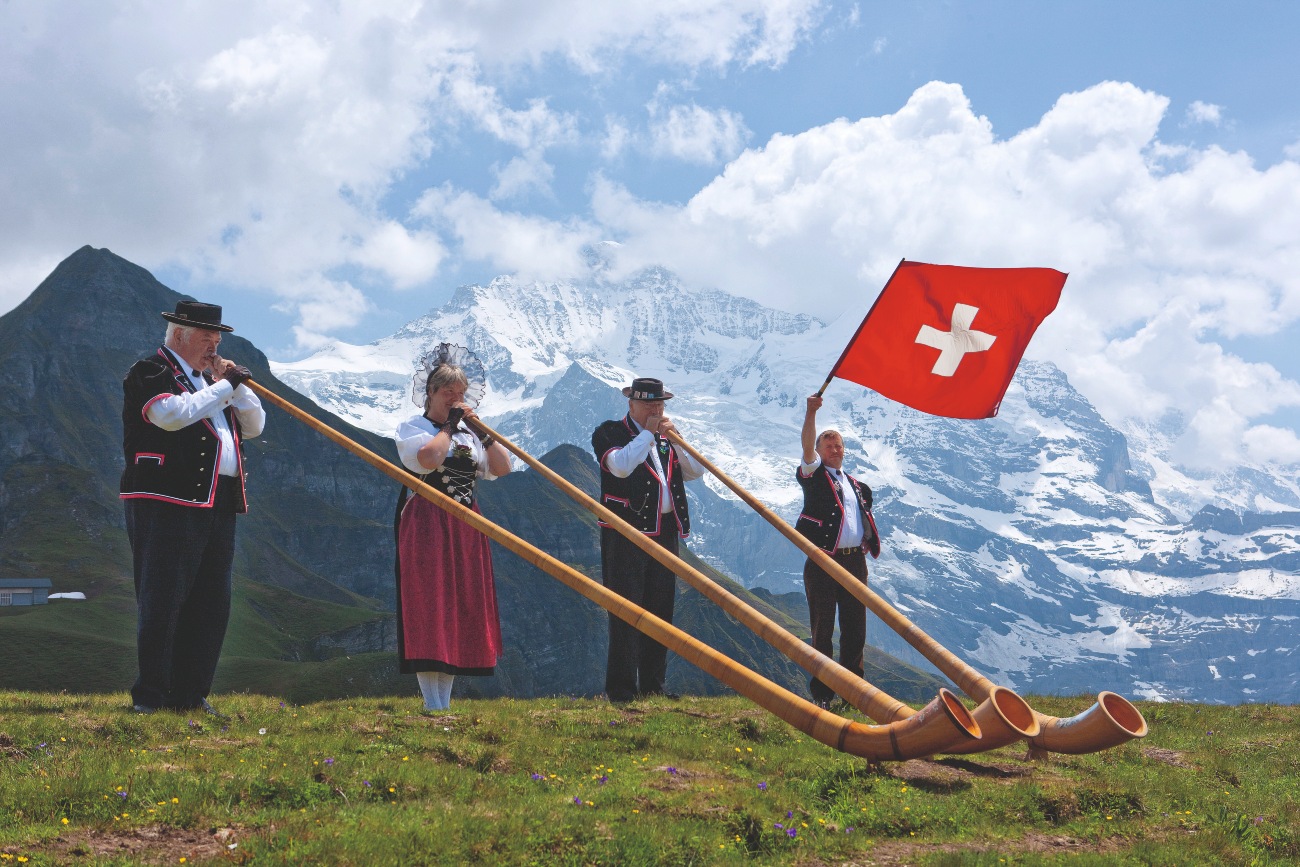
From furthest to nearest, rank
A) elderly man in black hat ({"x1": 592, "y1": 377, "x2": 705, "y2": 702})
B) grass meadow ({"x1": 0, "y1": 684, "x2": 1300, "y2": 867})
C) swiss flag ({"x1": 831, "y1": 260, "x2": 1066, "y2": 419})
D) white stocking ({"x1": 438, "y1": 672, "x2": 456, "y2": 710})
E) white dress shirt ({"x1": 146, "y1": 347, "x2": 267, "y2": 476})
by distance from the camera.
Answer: elderly man in black hat ({"x1": 592, "y1": 377, "x2": 705, "y2": 702}), swiss flag ({"x1": 831, "y1": 260, "x2": 1066, "y2": 419}), white stocking ({"x1": 438, "y1": 672, "x2": 456, "y2": 710}), white dress shirt ({"x1": 146, "y1": 347, "x2": 267, "y2": 476}), grass meadow ({"x1": 0, "y1": 684, "x2": 1300, "y2": 867})

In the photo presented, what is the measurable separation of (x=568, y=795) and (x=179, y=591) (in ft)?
14.4

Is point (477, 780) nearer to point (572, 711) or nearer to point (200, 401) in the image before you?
point (572, 711)

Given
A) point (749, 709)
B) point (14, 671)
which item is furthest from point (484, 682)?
point (749, 709)

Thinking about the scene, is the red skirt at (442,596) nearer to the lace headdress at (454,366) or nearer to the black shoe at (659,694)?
the lace headdress at (454,366)

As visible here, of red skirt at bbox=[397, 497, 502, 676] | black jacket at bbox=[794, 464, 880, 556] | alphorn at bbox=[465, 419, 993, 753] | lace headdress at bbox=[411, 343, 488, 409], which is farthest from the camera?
black jacket at bbox=[794, 464, 880, 556]

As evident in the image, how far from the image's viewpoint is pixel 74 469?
170 m

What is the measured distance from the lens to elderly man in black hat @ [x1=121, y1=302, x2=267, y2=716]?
32.1 ft

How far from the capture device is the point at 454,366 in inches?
469

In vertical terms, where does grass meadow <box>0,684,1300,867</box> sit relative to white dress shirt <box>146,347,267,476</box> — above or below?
below

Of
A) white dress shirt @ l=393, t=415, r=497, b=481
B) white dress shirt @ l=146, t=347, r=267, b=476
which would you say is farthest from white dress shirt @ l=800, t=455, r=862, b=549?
white dress shirt @ l=146, t=347, r=267, b=476

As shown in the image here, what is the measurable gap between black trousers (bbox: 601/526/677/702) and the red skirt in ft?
5.99

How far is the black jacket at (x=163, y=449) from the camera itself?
9773 mm

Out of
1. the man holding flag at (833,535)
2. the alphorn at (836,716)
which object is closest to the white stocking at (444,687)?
the man holding flag at (833,535)

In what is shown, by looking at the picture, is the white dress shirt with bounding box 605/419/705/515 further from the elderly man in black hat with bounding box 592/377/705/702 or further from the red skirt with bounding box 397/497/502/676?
the red skirt with bounding box 397/497/502/676
